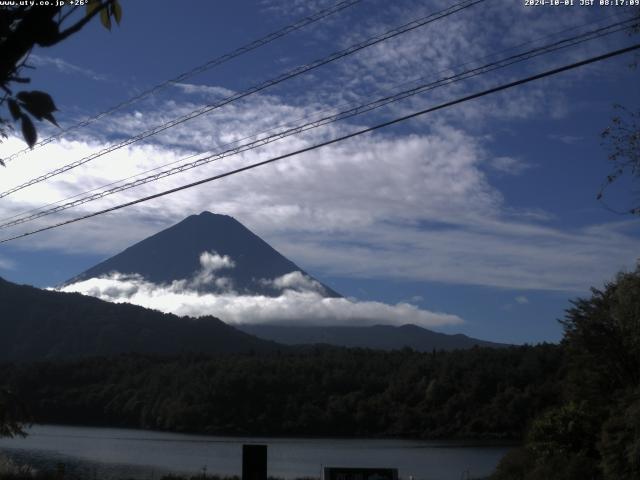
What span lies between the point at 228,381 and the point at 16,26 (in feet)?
295

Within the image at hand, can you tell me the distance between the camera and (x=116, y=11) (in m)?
3.85

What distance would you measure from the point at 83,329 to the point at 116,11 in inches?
6041

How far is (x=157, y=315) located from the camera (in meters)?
174

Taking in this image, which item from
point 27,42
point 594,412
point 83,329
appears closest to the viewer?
point 27,42

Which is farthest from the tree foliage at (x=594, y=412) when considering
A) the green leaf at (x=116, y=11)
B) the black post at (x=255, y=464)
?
the green leaf at (x=116, y=11)

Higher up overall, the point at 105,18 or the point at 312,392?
the point at 105,18

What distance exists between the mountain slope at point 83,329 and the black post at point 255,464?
434 feet

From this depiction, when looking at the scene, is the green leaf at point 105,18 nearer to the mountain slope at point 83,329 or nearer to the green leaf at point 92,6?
the green leaf at point 92,6

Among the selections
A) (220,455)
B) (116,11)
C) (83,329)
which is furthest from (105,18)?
(83,329)

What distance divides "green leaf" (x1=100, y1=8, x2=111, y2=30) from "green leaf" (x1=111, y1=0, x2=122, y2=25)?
0.03 metres

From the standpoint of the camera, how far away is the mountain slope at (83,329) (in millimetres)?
140500

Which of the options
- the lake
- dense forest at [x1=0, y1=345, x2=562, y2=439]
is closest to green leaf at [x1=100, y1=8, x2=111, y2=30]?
the lake

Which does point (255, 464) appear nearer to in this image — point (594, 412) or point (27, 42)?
point (27, 42)

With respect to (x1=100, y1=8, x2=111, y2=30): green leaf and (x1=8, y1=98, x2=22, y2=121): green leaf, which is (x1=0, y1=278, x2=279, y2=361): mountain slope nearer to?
(x1=100, y1=8, x2=111, y2=30): green leaf
